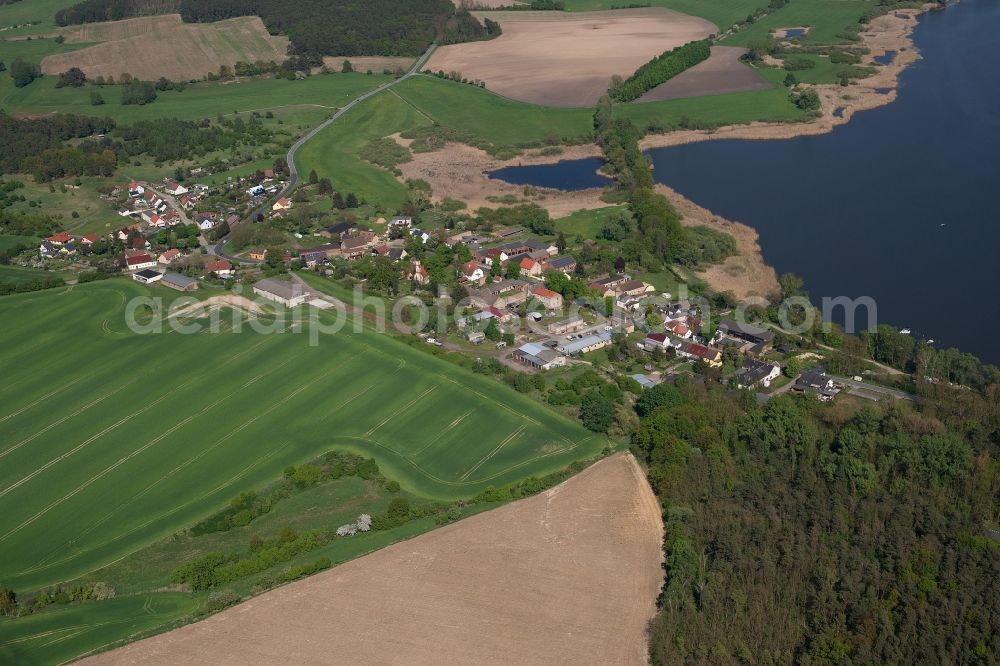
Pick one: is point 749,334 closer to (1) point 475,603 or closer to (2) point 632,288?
(2) point 632,288

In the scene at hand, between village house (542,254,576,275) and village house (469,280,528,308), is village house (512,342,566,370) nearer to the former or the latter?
village house (469,280,528,308)

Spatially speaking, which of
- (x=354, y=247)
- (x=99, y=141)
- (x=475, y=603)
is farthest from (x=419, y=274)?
(x=99, y=141)

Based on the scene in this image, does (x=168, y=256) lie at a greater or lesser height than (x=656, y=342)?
greater

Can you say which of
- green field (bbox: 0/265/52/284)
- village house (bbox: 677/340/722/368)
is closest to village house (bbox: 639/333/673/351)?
village house (bbox: 677/340/722/368)

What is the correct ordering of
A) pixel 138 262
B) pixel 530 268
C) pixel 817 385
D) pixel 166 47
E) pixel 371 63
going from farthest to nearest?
pixel 166 47 < pixel 371 63 < pixel 138 262 < pixel 530 268 < pixel 817 385

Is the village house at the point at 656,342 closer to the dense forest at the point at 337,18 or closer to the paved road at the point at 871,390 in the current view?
the paved road at the point at 871,390

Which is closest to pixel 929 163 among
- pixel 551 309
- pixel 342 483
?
pixel 551 309
